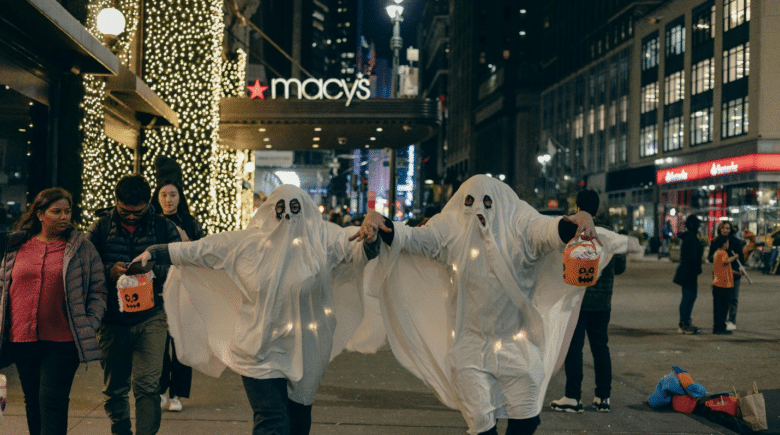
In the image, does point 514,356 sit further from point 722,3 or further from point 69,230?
point 722,3

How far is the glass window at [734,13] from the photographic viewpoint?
4456 cm

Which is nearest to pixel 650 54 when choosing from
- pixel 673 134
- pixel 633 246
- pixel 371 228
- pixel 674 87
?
pixel 674 87

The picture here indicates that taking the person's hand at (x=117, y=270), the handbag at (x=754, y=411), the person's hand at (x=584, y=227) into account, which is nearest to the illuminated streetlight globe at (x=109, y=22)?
the person's hand at (x=117, y=270)

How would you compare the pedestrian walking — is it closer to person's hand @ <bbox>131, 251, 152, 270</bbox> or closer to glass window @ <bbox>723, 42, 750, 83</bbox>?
person's hand @ <bbox>131, 251, 152, 270</bbox>

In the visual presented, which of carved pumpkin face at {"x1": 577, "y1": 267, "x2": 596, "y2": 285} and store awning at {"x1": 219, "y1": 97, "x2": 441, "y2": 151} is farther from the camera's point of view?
store awning at {"x1": 219, "y1": 97, "x2": 441, "y2": 151}

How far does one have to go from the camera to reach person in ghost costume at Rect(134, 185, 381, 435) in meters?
4.71

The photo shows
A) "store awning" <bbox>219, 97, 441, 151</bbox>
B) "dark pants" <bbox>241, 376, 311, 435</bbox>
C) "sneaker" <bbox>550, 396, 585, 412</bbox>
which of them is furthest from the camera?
"store awning" <bbox>219, 97, 441, 151</bbox>

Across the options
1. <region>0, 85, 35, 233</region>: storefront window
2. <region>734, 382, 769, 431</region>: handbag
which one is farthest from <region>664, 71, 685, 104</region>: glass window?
<region>734, 382, 769, 431</region>: handbag

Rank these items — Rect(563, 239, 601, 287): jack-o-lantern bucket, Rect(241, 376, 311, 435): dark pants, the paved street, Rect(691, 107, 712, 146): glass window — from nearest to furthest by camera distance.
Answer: Rect(563, 239, 601, 287): jack-o-lantern bucket < Rect(241, 376, 311, 435): dark pants < the paved street < Rect(691, 107, 712, 146): glass window

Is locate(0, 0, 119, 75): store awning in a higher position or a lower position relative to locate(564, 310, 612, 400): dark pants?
higher

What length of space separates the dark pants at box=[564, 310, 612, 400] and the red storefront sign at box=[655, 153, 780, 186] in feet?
134

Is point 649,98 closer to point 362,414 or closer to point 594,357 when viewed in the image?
point 594,357

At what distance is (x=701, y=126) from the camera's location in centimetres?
5153

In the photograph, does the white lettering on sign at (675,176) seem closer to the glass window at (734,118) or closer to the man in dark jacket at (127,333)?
the glass window at (734,118)
